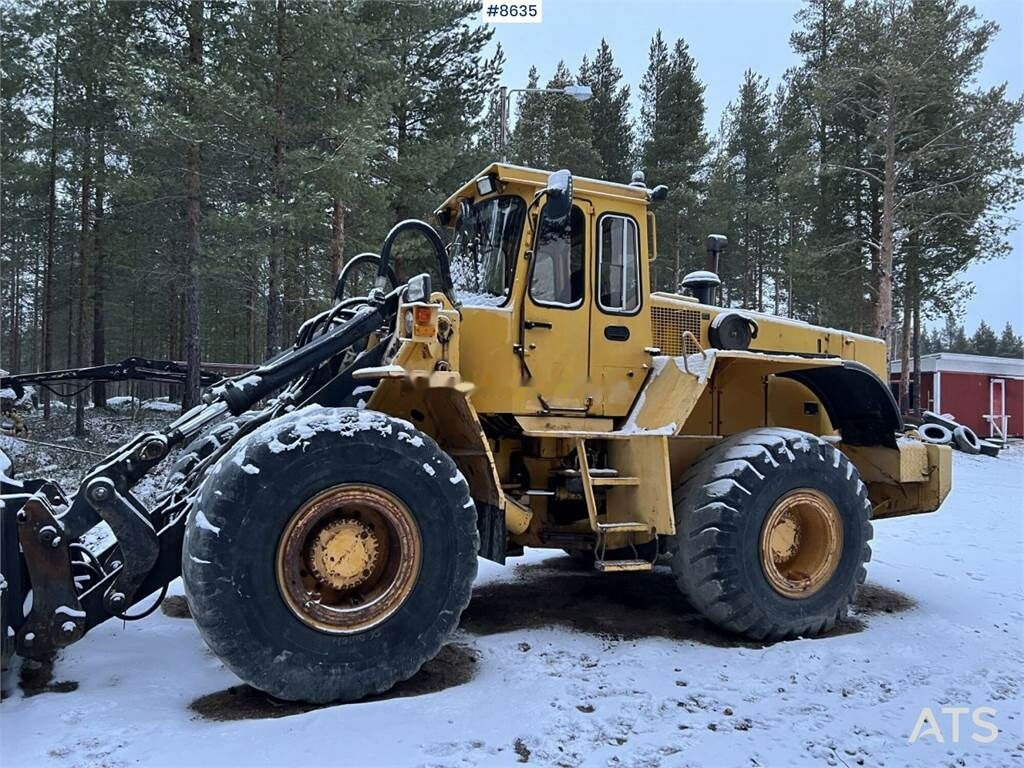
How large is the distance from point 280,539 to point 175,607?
7.00ft

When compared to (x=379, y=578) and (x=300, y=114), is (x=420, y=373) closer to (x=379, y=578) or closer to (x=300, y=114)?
(x=379, y=578)

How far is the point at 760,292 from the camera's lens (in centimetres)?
3322

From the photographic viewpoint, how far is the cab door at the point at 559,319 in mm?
5125

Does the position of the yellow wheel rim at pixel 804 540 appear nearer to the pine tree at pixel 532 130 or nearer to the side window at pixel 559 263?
the side window at pixel 559 263

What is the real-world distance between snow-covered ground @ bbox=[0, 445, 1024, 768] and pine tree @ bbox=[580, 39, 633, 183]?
23.0 meters

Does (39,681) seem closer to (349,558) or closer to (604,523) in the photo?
(349,558)

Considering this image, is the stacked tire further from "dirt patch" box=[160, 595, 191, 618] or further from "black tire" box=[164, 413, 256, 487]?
"dirt patch" box=[160, 595, 191, 618]

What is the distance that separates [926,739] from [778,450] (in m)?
2.03

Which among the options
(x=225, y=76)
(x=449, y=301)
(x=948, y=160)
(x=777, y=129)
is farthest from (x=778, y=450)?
(x=777, y=129)

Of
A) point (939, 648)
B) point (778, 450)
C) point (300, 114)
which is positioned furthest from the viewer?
point (300, 114)

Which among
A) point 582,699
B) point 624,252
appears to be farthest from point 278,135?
point 582,699

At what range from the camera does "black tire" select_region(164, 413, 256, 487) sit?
515cm

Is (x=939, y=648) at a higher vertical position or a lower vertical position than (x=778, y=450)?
lower

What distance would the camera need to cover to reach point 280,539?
373 cm
